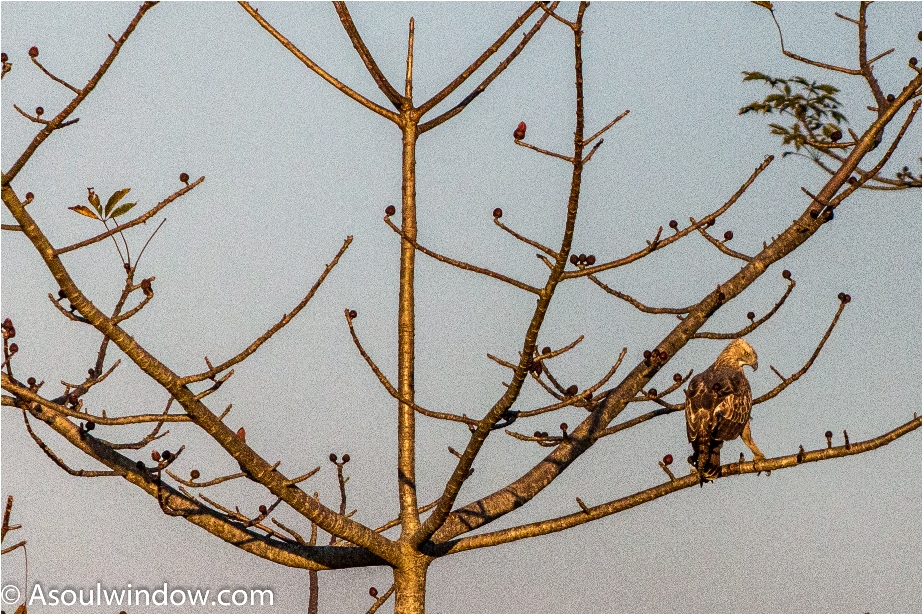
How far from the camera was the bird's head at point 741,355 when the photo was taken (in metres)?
11.0

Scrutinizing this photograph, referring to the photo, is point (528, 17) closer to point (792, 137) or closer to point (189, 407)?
point (792, 137)

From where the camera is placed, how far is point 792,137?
8.46 m

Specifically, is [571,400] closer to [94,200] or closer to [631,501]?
[631,501]

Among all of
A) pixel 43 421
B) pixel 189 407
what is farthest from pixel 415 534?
pixel 43 421

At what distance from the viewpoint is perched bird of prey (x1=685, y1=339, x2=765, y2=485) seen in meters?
9.27

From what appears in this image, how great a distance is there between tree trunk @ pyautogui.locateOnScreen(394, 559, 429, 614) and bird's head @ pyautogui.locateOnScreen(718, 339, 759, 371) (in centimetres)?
496

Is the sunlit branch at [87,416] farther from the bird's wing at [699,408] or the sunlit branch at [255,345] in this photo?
the bird's wing at [699,408]

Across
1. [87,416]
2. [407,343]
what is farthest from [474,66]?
[87,416]

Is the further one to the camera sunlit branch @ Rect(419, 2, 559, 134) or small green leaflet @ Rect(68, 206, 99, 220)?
sunlit branch @ Rect(419, 2, 559, 134)

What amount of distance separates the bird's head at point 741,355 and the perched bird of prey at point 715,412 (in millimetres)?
253

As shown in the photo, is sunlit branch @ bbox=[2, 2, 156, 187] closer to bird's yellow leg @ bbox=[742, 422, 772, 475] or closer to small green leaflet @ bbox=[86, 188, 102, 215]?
small green leaflet @ bbox=[86, 188, 102, 215]

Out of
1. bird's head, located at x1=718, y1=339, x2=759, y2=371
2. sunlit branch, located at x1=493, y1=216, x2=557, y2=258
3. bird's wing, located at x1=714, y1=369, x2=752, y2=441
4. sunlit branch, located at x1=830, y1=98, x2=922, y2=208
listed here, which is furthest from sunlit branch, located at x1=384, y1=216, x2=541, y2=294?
bird's head, located at x1=718, y1=339, x2=759, y2=371

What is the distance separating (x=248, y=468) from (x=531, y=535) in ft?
5.96

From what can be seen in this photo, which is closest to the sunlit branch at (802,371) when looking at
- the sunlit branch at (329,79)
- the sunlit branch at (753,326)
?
the sunlit branch at (753,326)
